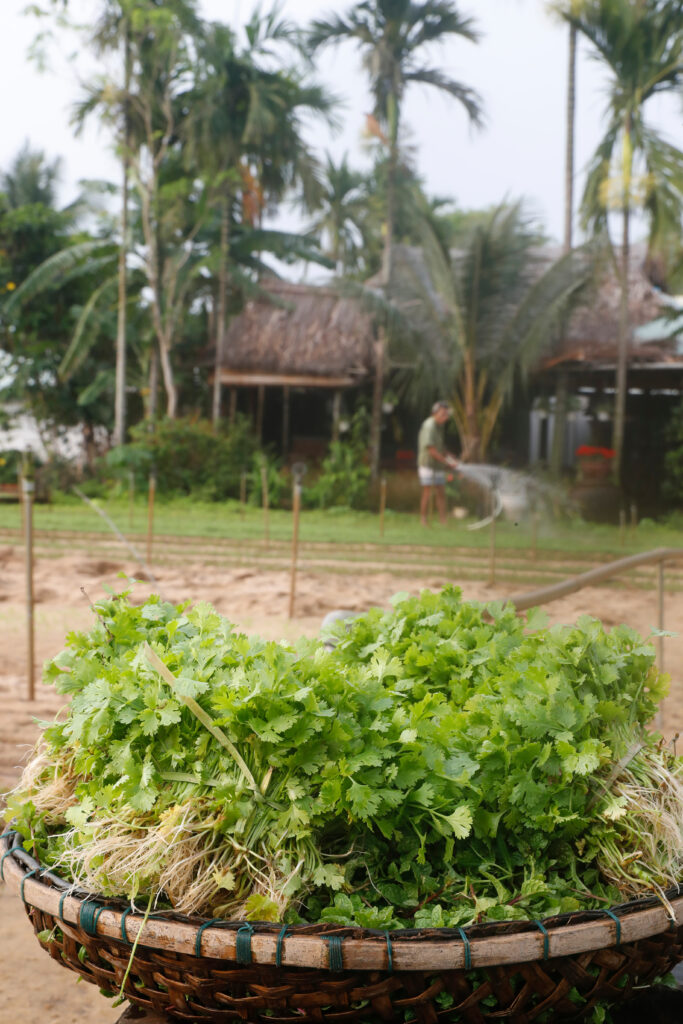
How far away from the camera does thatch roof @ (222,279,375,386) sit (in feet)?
41.2

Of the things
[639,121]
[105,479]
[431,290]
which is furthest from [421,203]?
[105,479]

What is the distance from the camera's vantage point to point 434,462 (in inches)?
475

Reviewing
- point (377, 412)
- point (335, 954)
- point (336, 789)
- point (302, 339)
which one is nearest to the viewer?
point (335, 954)

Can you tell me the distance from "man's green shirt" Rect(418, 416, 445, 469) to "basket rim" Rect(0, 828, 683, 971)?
1083 cm

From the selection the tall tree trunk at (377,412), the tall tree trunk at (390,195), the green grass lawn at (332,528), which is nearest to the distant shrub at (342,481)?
the tall tree trunk at (377,412)

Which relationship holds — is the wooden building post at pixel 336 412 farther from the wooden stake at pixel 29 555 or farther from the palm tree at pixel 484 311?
the wooden stake at pixel 29 555

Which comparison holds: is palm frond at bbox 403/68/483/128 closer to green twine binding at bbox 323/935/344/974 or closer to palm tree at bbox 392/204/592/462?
palm tree at bbox 392/204/592/462

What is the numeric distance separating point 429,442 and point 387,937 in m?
11.1

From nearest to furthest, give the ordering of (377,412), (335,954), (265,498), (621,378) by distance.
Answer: (335,954)
(265,498)
(621,378)
(377,412)

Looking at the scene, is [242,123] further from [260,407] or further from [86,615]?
[86,615]

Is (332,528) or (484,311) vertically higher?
(484,311)

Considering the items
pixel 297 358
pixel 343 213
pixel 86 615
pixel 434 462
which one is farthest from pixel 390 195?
pixel 86 615

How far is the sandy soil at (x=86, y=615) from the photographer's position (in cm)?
206

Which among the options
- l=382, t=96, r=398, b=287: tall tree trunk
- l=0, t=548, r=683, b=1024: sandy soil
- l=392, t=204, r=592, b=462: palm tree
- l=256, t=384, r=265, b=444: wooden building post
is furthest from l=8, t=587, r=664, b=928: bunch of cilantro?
l=382, t=96, r=398, b=287: tall tree trunk
